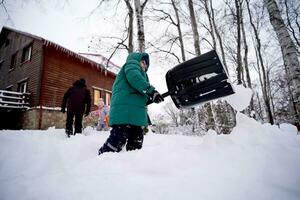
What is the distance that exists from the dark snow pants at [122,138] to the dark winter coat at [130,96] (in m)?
0.10

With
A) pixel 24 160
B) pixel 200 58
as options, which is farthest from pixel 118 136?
pixel 200 58

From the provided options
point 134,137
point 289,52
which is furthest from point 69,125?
point 289,52

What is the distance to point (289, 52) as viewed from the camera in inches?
133

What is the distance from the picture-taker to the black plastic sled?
230cm

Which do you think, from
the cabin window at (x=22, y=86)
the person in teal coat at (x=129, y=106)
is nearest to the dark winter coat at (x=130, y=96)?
the person in teal coat at (x=129, y=106)

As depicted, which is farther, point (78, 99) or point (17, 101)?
point (17, 101)

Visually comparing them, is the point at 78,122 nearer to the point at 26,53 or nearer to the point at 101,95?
the point at 101,95

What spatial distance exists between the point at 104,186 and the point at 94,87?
44.6ft

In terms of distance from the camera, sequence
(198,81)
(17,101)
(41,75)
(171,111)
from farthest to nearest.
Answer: (171,111), (17,101), (41,75), (198,81)

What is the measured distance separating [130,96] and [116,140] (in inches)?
21.6

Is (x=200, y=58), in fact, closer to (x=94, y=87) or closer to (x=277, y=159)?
(x=277, y=159)

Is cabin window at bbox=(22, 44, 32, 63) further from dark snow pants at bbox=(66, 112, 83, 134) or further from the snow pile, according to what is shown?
the snow pile

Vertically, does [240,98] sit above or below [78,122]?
above

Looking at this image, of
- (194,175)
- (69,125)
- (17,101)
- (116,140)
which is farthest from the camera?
(17,101)
